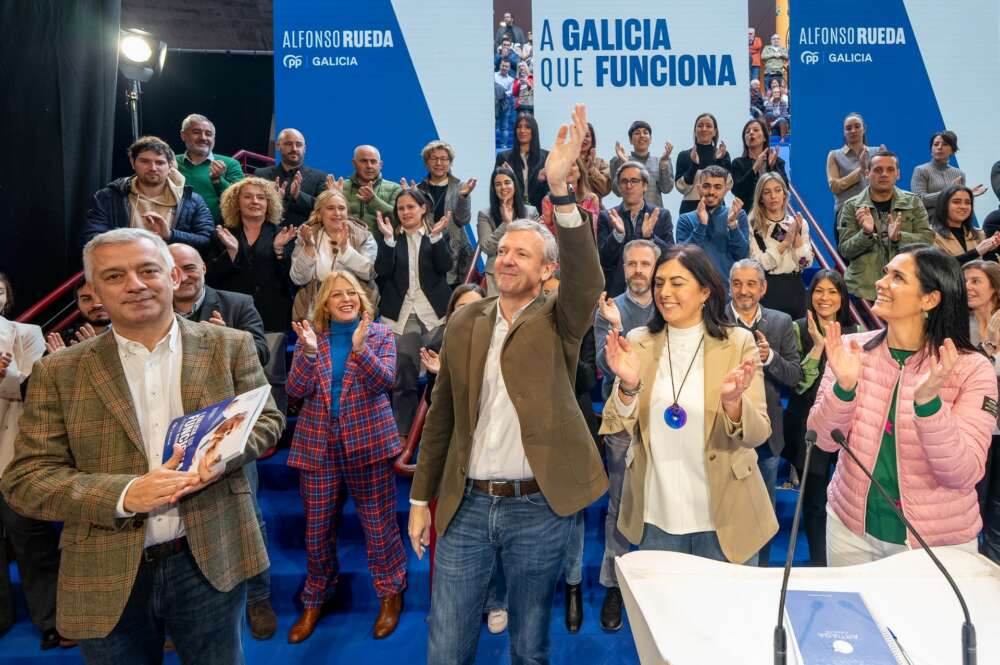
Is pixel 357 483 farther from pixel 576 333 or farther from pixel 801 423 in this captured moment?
pixel 801 423

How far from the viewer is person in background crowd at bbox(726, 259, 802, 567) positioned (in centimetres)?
353

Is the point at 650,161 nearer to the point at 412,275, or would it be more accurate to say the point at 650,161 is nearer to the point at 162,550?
the point at 412,275

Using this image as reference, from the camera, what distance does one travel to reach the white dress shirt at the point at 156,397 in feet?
6.35

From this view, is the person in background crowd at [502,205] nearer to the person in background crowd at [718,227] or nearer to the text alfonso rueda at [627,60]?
the person in background crowd at [718,227]

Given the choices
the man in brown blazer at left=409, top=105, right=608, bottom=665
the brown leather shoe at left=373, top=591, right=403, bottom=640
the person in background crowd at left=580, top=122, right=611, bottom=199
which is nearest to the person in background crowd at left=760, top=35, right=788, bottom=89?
the person in background crowd at left=580, top=122, right=611, bottom=199

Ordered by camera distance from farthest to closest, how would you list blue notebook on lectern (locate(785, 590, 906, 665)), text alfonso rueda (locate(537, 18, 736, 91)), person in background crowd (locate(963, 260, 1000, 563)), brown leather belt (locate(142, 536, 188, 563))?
text alfonso rueda (locate(537, 18, 736, 91)) < person in background crowd (locate(963, 260, 1000, 563)) < brown leather belt (locate(142, 536, 188, 563)) < blue notebook on lectern (locate(785, 590, 906, 665))

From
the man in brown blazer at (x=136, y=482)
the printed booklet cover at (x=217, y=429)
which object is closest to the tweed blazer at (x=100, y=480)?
the man in brown blazer at (x=136, y=482)

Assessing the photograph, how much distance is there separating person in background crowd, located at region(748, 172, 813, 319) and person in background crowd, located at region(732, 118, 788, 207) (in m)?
1.31

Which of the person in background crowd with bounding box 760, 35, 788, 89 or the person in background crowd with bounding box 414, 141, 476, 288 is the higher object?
the person in background crowd with bounding box 760, 35, 788, 89

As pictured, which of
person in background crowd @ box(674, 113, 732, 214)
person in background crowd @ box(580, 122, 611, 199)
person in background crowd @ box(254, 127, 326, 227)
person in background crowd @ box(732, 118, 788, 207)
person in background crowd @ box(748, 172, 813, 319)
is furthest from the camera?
person in background crowd @ box(674, 113, 732, 214)

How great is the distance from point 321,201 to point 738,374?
3.36m

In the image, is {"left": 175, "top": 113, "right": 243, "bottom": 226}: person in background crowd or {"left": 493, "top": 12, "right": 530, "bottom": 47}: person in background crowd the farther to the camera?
{"left": 493, "top": 12, "right": 530, "bottom": 47}: person in background crowd

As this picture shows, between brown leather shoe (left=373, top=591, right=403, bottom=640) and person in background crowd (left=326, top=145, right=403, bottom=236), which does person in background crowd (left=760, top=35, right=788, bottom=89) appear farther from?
brown leather shoe (left=373, top=591, right=403, bottom=640)

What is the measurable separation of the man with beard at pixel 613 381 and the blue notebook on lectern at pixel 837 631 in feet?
4.77
